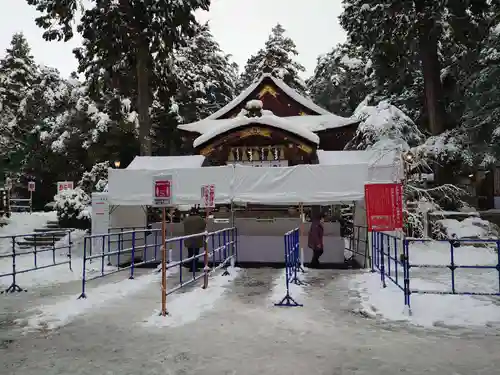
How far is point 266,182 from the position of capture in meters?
13.8

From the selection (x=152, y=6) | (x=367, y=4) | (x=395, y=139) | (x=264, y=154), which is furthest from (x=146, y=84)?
(x=395, y=139)

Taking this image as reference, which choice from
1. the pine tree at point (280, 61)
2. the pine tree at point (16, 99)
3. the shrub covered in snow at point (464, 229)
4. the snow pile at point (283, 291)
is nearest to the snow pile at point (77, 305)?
the snow pile at point (283, 291)

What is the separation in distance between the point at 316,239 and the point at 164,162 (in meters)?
7.71

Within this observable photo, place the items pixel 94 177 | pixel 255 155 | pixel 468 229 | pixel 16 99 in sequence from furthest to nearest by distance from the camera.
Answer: pixel 16 99 < pixel 94 177 < pixel 255 155 < pixel 468 229

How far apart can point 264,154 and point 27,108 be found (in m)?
30.6

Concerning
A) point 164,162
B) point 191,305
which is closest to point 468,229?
point 164,162

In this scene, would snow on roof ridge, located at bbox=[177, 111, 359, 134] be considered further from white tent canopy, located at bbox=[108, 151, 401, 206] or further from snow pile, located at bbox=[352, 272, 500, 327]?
snow pile, located at bbox=[352, 272, 500, 327]

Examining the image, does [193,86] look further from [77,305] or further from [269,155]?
[77,305]

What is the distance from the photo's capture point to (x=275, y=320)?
771 centimetres

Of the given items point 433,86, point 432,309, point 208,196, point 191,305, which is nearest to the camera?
point 432,309

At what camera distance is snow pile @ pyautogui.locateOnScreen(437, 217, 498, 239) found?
17.3 meters

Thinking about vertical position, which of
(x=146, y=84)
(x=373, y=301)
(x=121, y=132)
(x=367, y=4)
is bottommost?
(x=373, y=301)

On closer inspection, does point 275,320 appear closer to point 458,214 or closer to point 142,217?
point 142,217

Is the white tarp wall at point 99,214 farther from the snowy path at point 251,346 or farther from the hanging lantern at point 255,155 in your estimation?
the snowy path at point 251,346
